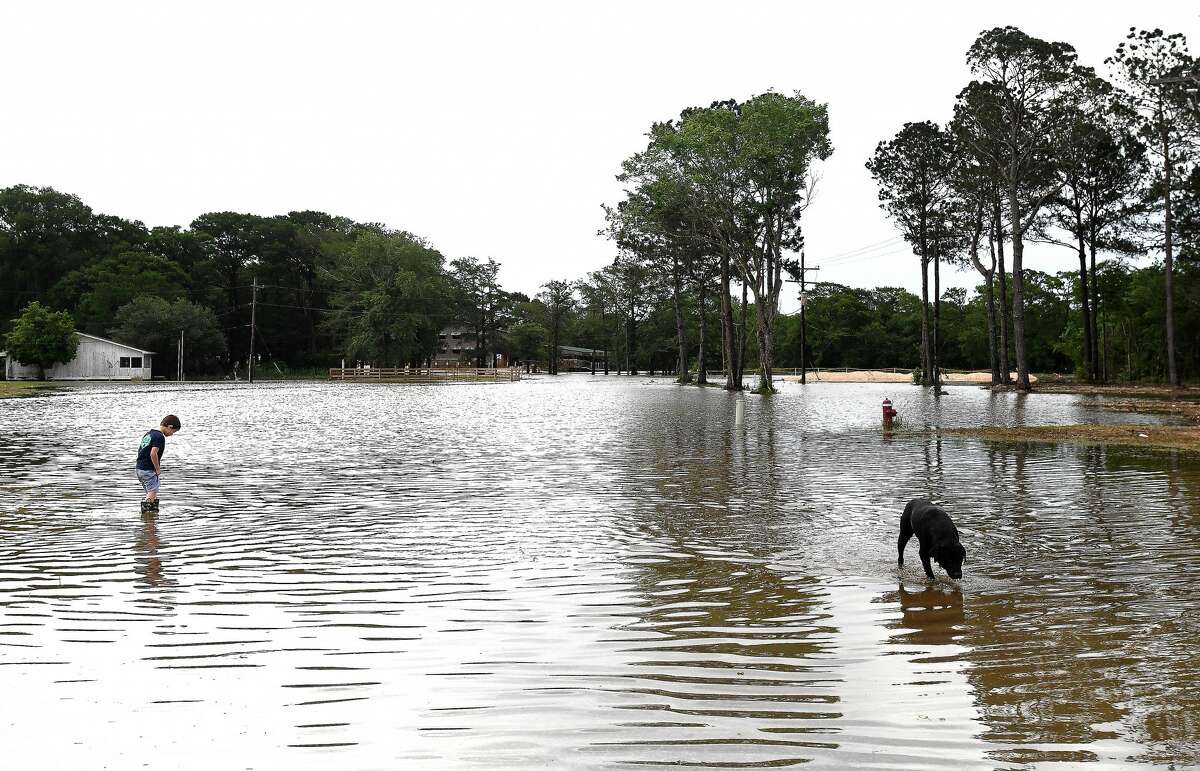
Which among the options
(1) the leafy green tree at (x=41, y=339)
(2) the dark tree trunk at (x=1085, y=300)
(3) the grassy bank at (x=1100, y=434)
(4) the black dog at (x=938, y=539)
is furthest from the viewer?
(1) the leafy green tree at (x=41, y=339)

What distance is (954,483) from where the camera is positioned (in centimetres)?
1510

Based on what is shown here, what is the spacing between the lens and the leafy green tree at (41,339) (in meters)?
87.1

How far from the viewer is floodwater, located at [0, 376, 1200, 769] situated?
4520 millimetres

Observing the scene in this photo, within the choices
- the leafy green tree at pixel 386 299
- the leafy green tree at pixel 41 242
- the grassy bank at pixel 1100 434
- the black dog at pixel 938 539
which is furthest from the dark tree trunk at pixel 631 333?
the black dog at pixel 938 539

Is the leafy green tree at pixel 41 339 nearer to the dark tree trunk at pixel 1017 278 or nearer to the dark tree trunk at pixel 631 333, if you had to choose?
the dark tree trunk at pixel 1017 278

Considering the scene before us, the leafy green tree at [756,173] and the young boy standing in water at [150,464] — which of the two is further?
the leafy green tree at [756,173]

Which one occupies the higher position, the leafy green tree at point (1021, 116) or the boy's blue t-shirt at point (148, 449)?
the leafy green tree at point (1021, 116)

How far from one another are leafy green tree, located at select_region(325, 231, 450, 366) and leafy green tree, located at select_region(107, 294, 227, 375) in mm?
14832

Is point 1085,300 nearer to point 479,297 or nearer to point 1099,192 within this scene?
point 1099,192

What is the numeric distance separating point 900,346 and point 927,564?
13657 cm

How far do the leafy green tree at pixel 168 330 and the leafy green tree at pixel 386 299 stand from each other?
1483 centimetres

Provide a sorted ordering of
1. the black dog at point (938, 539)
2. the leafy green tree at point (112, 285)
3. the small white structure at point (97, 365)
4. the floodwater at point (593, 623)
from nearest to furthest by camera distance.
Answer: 1. the floodwater at point (593, 623)
2. the black dog at point (938, 539)
3. the small white structure at point (97, 365)
4. the leafy green tree at point (112, 285)

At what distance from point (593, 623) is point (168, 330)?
104 meters

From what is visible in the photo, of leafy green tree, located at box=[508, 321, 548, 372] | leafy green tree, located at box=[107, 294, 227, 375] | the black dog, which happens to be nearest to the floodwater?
the black dog
